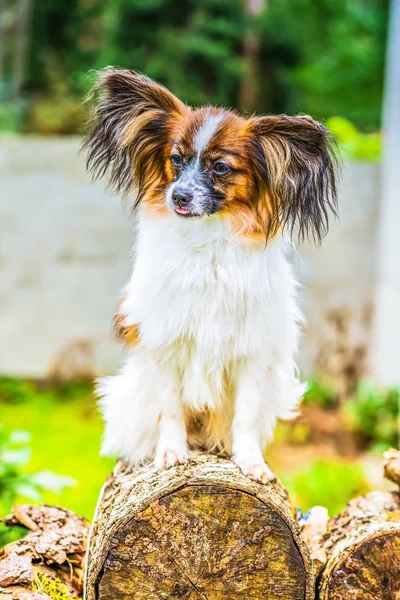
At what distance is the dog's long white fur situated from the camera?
2426mm

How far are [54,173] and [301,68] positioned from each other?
366 cm

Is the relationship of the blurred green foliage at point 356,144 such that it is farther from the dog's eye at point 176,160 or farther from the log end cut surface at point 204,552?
the log end cut surface at point 204,552

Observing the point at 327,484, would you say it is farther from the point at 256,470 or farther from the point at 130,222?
the point at 130,222

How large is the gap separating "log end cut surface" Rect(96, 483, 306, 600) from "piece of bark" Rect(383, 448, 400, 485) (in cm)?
71

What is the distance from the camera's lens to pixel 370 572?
2.21 meters

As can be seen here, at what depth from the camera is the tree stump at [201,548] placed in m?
2.20

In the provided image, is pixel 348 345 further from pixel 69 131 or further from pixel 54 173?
pixel 69 131

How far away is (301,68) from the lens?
8.79 meters

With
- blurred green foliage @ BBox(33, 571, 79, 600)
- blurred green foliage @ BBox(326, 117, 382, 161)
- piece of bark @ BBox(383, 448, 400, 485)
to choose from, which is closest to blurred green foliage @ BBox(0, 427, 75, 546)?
blurred green foliage @ BBox(33, 571, 79, 600)

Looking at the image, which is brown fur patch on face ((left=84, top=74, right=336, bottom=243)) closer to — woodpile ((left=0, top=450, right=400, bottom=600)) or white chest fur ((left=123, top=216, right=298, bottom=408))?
white chest fur ((left=123, top=216, right=298, bottom=408))

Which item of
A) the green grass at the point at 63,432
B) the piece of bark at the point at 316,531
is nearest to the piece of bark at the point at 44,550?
the piece of bark at the point at 316,531

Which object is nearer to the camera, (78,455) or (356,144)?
(78,455)

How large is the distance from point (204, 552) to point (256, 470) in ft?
1.23

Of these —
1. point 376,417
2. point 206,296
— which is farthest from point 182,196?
point 376,417
